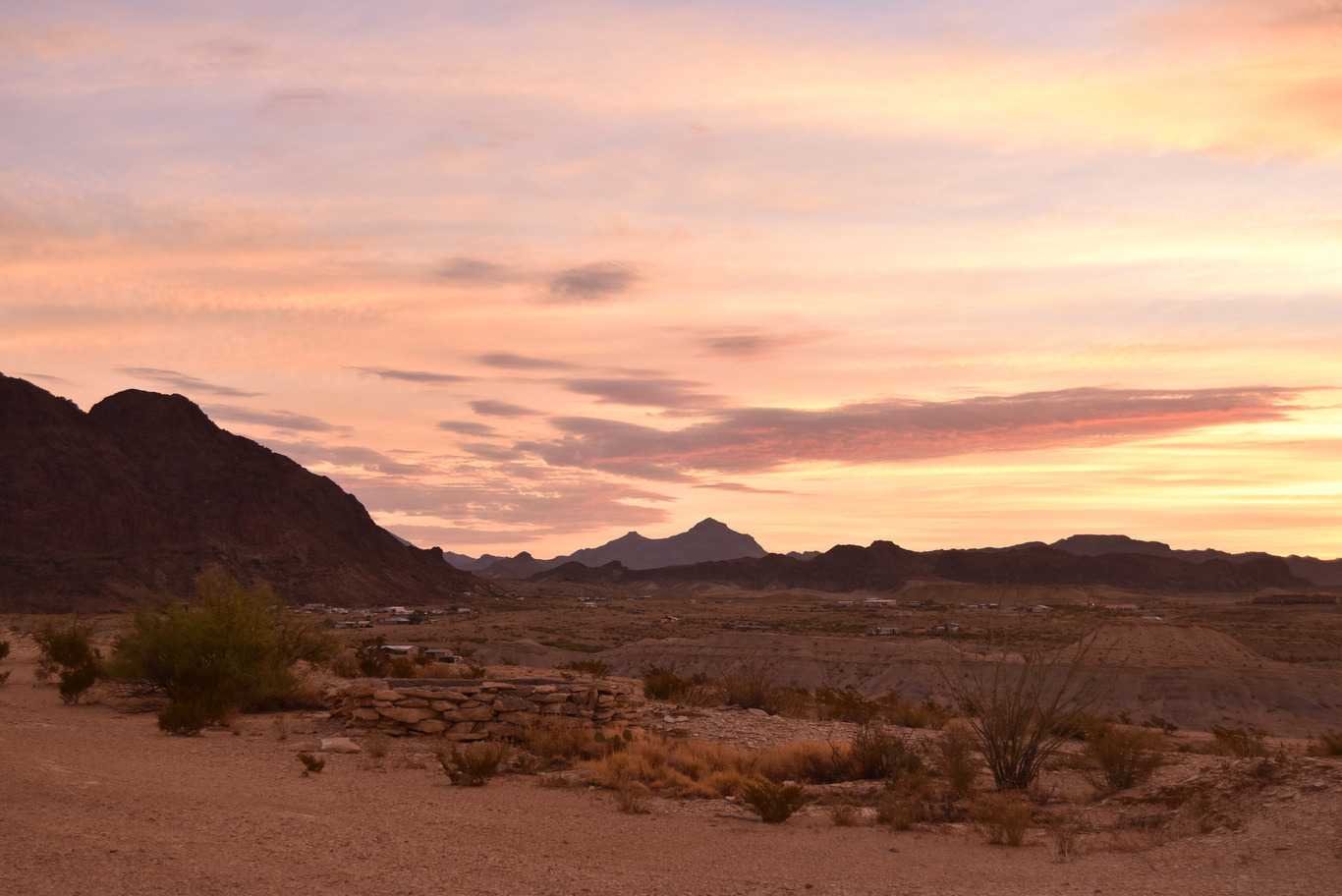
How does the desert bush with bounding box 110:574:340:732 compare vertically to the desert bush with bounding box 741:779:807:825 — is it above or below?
above

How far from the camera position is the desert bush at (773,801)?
40.5 ft

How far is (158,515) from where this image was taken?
11288 cm

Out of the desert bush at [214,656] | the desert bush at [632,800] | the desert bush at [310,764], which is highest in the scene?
the desert bush at [214,656]

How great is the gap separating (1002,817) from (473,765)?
7.33m

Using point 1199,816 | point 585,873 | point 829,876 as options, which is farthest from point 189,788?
point 1199,816

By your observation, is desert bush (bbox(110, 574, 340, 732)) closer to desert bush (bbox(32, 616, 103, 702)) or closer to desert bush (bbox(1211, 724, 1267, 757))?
Answer: desert bush (bbox(32, 616, 103, 702))

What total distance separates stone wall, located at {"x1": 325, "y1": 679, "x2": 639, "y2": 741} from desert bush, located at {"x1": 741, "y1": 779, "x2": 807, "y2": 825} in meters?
5.97

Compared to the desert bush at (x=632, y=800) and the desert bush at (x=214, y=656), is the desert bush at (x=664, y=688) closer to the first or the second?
the desert bush at (x=214, y=656)

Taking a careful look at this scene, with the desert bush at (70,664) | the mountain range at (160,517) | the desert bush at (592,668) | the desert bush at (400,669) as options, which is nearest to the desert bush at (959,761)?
the desert bush at (592,668)

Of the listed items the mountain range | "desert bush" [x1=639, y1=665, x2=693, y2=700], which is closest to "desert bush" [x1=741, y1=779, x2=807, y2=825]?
"desert bush" [x1=639, y1=665, x2=693, y2=700]

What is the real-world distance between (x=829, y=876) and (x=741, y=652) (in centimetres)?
5019

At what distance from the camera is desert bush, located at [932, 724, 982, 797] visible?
13.6 metres

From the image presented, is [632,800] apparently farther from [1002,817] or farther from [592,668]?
[592,668]

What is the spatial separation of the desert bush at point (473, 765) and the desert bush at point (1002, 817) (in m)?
6.80
